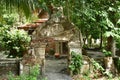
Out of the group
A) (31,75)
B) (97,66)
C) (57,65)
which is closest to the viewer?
(31,75)

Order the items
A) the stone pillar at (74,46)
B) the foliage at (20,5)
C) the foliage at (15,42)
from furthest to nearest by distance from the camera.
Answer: the foliage at (15,42) → the stone pillar at (74,46) → the foliage at (20,5)

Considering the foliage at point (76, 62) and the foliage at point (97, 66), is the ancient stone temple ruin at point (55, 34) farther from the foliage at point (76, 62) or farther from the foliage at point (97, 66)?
the foliage at point (97, 66)

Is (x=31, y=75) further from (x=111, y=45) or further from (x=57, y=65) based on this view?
(x=111, y=45)

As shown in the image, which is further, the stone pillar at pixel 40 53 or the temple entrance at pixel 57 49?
the temple entrance at pixel 57 49

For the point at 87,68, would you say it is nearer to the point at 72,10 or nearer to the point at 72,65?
the point at 72,65

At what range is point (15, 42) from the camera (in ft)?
52.7

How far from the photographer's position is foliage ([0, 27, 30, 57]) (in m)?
16.0

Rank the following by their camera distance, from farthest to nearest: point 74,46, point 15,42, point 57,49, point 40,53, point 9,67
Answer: point 57,49, point 15,42, point 9,67, point 74,46, point 40,53

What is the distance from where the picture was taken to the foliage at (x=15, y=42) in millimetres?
16016

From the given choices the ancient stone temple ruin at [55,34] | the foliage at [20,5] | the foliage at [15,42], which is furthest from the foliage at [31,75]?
the foliage at [15,42]

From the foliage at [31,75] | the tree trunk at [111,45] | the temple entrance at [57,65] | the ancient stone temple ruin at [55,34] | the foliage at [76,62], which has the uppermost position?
the ancient stone temple ruin at [55,34]

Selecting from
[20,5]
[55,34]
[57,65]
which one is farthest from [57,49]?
[20,5]

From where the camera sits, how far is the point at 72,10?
42.4 feet

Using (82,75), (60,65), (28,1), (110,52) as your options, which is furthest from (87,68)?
(28,1)
